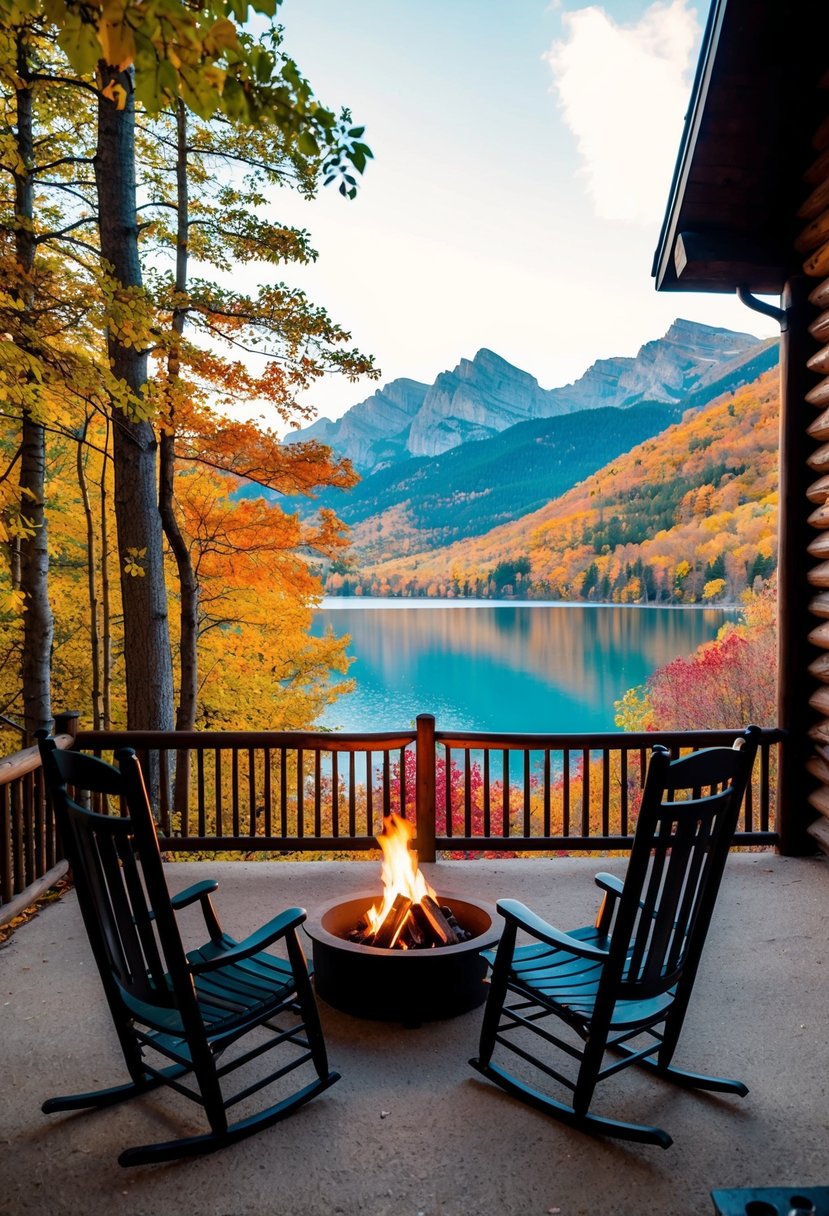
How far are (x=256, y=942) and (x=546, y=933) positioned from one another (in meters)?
0.86

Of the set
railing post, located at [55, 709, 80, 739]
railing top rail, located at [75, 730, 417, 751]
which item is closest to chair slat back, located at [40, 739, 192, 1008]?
railing top rail, located at [75, 730, 417, 751]

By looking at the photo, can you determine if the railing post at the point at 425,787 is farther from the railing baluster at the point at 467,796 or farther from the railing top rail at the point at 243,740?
the railing baluster at the point at 467,796

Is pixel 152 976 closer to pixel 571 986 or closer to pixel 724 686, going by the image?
pixel 571 986

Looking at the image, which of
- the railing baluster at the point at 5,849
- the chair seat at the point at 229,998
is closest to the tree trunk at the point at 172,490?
the railing baluster at the point at 5,849

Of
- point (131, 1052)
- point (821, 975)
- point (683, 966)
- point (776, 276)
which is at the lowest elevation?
point (821, 975)

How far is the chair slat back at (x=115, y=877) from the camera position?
2088mm

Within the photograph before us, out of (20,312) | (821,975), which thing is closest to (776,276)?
(821,975)

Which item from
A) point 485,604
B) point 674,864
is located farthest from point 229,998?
point 485,604

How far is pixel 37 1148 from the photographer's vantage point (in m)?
2.29

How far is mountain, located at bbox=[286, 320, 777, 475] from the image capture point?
98000 mm

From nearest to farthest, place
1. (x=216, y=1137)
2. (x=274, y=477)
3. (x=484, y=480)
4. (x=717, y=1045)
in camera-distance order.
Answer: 1. (x=216, y=1137)
2. (x=717, y=1045)
3. (x=274, y=477)
4. (x=484, y=480)

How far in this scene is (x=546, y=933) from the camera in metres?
2.33

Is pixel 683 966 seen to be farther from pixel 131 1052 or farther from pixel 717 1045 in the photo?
pixel 131 1052

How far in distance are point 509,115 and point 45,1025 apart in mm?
12170
